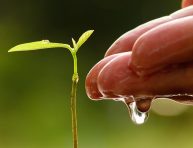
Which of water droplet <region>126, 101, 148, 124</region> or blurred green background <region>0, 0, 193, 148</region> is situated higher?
water droplet <region>126, 101, 148, 124</region>

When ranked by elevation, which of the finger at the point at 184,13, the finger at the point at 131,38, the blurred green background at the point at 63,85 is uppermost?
the finger at the point at 184,13

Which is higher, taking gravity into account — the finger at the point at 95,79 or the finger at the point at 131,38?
the finger at the point at 131,38

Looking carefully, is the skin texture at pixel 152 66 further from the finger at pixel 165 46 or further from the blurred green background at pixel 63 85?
the blurred green background at pixel 63 85

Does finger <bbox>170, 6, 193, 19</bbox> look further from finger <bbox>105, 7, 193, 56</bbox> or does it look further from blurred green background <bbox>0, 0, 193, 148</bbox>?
blurred green background <bbox>0, 0, 193, 148</bbox>

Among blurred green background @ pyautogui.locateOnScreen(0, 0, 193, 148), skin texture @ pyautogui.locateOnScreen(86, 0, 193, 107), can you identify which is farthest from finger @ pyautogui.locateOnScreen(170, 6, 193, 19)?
blurred green background @ pyautogui.locateOnScreen(0, 0, 193, 148)

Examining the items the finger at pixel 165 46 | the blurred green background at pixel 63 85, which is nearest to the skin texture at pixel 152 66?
the finger at pixel 165 46

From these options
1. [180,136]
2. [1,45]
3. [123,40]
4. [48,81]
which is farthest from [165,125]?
[123,40]

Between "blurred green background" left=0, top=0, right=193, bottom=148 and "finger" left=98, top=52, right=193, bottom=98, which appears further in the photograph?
"blurred green background" left=0, top=0, right=193, bottom=148

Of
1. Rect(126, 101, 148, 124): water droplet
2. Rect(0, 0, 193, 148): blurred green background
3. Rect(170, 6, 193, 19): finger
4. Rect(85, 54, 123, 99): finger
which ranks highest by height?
Rect(170, 6, 193, 19): finger
